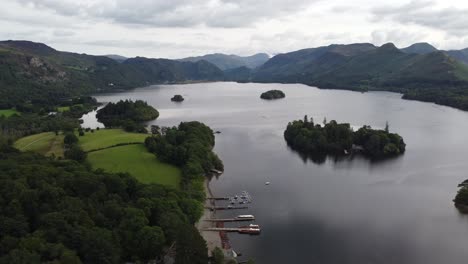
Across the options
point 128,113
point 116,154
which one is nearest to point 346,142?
point 116,154

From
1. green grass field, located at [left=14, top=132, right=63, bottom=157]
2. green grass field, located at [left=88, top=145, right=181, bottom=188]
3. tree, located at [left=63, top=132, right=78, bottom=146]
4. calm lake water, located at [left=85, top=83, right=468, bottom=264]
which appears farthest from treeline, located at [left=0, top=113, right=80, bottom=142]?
calm lake water, located at [left=85, top=83, right=468, bottom=264]

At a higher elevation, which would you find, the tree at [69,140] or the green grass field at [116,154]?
the tree at [69,140]

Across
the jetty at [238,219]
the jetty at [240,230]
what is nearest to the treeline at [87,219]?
the jetty at [240,230]

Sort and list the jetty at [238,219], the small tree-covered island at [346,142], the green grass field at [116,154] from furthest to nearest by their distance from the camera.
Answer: the small tree-covered island at [346,142]
the green grass field at [116,154]
the jetty at [238,219]

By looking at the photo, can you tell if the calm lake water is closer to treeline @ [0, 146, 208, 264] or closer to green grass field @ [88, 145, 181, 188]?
green grass field @ [88, 145, 181, 188]

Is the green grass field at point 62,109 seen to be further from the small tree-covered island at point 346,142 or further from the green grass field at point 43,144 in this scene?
the small tree-covered island at point 346,142

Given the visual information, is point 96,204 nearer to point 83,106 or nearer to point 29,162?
point 29,162

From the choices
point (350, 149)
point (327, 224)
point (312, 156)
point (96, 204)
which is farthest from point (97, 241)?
point (350, 149)
